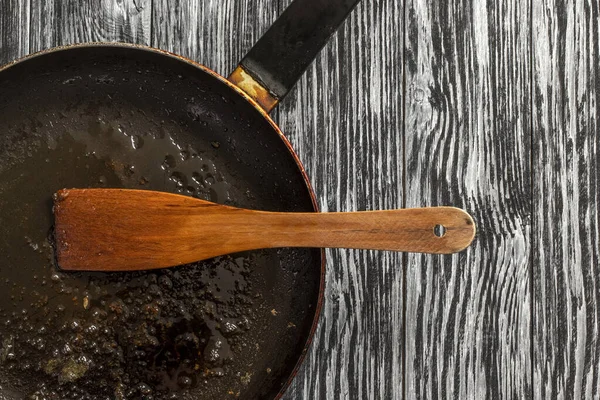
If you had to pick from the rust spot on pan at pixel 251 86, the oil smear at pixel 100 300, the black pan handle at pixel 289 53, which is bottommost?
the oil smear at pixel 100 300

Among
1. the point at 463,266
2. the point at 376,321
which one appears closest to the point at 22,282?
the point at 376,321

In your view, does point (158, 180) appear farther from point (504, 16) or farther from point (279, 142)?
point (504, 16)

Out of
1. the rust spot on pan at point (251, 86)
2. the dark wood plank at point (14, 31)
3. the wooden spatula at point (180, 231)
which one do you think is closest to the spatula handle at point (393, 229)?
the wooden spatula at point (180, 231)

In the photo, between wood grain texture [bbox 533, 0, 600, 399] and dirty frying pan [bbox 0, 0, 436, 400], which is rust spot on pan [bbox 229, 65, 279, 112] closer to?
dirty frying pan [bbox 0, 0, 436, 400]

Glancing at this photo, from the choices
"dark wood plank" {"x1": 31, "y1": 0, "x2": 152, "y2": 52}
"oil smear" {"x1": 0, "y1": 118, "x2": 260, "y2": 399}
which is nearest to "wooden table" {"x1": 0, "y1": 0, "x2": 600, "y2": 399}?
"dark wood plank" {"x1": 31, "y1": 0, "x2": 152, "y2": 52}

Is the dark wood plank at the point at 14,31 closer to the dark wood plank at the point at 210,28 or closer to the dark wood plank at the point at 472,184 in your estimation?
the dark wood plank at the point at 210,28

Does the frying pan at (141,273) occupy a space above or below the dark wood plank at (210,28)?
below
